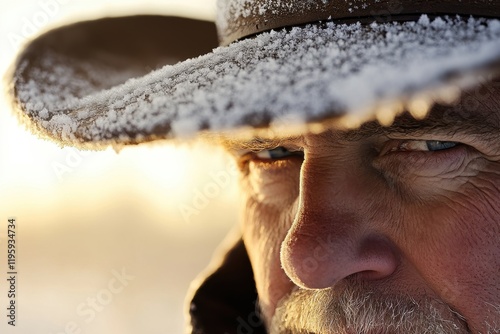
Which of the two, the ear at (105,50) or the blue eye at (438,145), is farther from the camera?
the ear at (105,50)

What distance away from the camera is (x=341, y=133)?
0.86 m

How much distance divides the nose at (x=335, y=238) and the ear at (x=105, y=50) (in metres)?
0.49

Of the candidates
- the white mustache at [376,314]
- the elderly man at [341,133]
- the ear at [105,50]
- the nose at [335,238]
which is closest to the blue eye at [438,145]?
the elderly man at [341,133]

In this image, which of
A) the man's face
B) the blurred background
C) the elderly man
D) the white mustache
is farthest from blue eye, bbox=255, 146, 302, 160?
the blurred background

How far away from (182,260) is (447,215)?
3.22m

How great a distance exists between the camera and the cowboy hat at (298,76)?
1.55 ft

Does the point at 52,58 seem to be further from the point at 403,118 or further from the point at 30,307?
the point at 30,307

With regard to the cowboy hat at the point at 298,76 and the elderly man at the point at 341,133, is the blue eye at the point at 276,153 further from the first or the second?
the cowboy hat at the point at 298,76

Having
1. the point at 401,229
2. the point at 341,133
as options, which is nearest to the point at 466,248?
the point at 401,229

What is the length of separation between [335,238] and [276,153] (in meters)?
0.36

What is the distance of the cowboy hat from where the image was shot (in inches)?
18.7

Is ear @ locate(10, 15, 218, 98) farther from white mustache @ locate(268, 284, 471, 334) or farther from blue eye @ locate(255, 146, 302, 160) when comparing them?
white mustache @ locate(268, 284, 471, 334)

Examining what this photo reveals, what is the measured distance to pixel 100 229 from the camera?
144 inches

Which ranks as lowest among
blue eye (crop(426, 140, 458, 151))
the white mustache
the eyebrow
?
the white mustache
